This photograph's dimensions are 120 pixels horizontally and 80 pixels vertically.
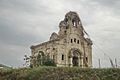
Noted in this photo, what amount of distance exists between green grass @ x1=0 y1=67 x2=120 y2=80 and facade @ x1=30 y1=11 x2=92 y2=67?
28.4m

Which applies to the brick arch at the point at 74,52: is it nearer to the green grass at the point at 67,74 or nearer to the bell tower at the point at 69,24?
the bell tower at the point at 69,24

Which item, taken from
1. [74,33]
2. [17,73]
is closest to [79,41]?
[74,33]

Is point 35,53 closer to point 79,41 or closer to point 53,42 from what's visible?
point 53,42

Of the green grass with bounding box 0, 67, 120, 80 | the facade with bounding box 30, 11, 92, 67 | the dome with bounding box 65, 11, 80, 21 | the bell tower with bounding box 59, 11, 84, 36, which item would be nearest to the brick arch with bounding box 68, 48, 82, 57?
the facade with bounding box 30, 11, 92, 67

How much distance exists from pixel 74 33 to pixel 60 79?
109 feet

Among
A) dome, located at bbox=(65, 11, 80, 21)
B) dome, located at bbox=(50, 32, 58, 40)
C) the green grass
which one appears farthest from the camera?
dome, located at bbox=(50, 32, 58, 40)

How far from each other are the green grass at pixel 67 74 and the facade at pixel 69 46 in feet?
93.0

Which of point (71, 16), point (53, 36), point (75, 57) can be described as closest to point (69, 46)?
point (75, 57)

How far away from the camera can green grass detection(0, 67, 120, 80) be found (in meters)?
20.5

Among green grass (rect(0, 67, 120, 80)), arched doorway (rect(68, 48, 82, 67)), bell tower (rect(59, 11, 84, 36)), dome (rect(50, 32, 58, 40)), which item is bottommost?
green grass (rect(0, 67, 120, 80))

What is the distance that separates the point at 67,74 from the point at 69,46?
104 feet

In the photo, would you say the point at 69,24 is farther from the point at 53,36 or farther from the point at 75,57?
the point at 75,57

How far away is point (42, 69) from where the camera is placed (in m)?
22.1

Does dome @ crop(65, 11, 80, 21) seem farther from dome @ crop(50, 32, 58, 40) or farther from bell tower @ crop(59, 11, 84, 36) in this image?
dome @ crop(50, 32, 58, 40)
